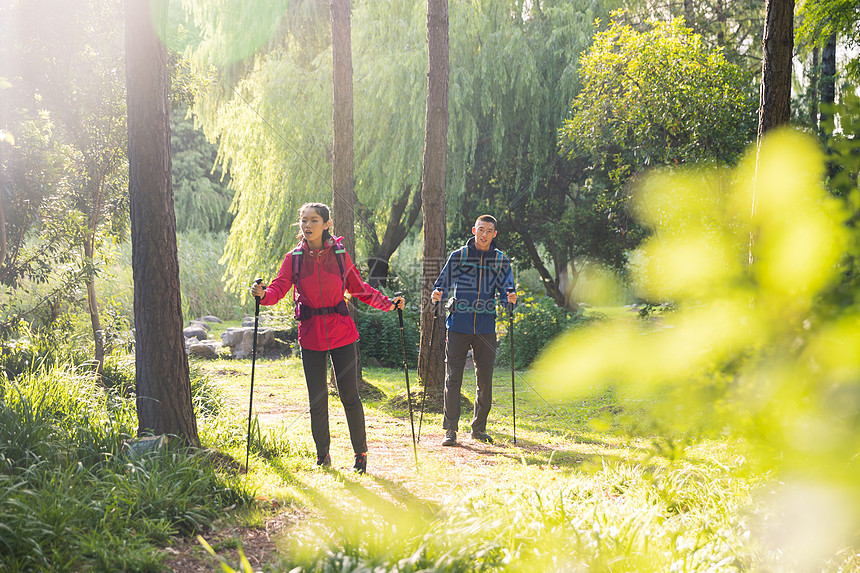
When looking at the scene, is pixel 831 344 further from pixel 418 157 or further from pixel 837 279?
pixel 418 157

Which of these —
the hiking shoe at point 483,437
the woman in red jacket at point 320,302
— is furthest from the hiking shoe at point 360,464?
the hiking shoe at point 483,437

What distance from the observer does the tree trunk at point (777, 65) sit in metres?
3.97

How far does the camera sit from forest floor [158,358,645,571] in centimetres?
326

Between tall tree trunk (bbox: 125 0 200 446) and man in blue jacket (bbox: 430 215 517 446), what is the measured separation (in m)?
2.33

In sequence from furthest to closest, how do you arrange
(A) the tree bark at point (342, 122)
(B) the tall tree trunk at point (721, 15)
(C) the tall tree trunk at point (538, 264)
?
1. (C) the tall tree trunk at point (538, 264)
2. (B) the tall tree trunk at point (721, 15)
3. (A) the tree bark at point (342, 122)

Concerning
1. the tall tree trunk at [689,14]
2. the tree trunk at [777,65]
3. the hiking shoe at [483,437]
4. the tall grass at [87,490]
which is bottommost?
the hiking shoe at [483,437]

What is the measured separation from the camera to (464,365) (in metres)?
5.98

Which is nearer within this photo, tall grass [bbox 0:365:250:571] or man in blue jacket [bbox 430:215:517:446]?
tall grass [bbox 0:365:250:571]

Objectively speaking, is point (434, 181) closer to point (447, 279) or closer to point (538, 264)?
point (447, 279)

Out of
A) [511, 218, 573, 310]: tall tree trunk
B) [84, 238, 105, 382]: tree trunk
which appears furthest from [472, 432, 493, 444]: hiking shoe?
[511, 218, 573, 310]: tall tree trunk

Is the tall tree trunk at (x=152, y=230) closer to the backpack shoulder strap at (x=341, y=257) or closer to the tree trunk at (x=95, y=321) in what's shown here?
the backpack shoulder strap at (x=341, y=257)

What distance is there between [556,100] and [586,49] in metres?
1.24

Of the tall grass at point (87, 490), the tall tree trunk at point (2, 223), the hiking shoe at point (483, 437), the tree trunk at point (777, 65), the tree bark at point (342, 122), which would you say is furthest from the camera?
the tree bark at point (342, 122)

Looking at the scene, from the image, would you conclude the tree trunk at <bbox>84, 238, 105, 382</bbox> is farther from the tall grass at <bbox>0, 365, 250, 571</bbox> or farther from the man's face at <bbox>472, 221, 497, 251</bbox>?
the man's face at <bbox>472, 221, 497, 251</bbox>
